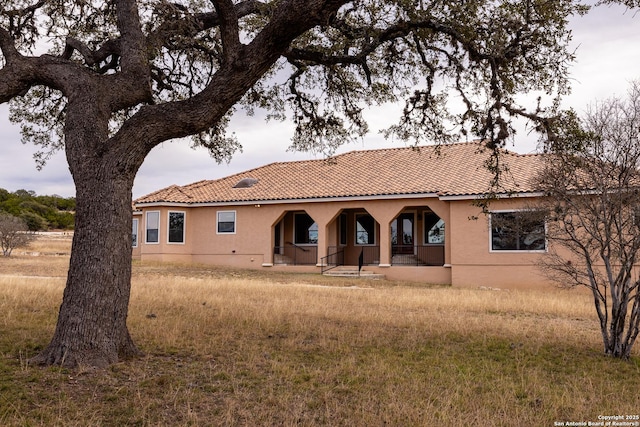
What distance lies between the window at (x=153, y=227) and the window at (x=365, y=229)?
9.48 m

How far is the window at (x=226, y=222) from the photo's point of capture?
26.6m

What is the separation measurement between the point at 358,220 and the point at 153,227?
32.2 feet

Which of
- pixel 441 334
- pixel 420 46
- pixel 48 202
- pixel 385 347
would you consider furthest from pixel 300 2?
pixel 48 202

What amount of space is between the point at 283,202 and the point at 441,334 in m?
16.1

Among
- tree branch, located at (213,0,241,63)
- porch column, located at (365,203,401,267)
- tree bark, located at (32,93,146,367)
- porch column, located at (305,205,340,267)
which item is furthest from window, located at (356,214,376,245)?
tree bark, located at (32,93,146,367)

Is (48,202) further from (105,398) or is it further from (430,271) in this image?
(105,398)

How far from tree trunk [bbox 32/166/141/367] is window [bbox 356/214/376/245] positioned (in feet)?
65.6

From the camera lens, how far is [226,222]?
26.8m

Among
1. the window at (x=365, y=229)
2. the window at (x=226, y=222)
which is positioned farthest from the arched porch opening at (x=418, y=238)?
the window at (x=226, y=222)

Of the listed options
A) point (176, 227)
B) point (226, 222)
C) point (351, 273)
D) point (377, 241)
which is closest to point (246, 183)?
point (226, 222)

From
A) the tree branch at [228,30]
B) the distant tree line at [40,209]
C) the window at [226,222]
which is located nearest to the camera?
the tree branch at [228,30]

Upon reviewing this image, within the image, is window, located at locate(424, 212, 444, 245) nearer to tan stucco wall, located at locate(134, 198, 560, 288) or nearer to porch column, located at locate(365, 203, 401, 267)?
tan stucco wall, located at locate(134, 198, 560, 288)

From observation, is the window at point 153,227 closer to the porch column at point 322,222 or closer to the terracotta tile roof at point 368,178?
the terracotta tile roof at point 368,178

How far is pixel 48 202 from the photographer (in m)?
60.8
